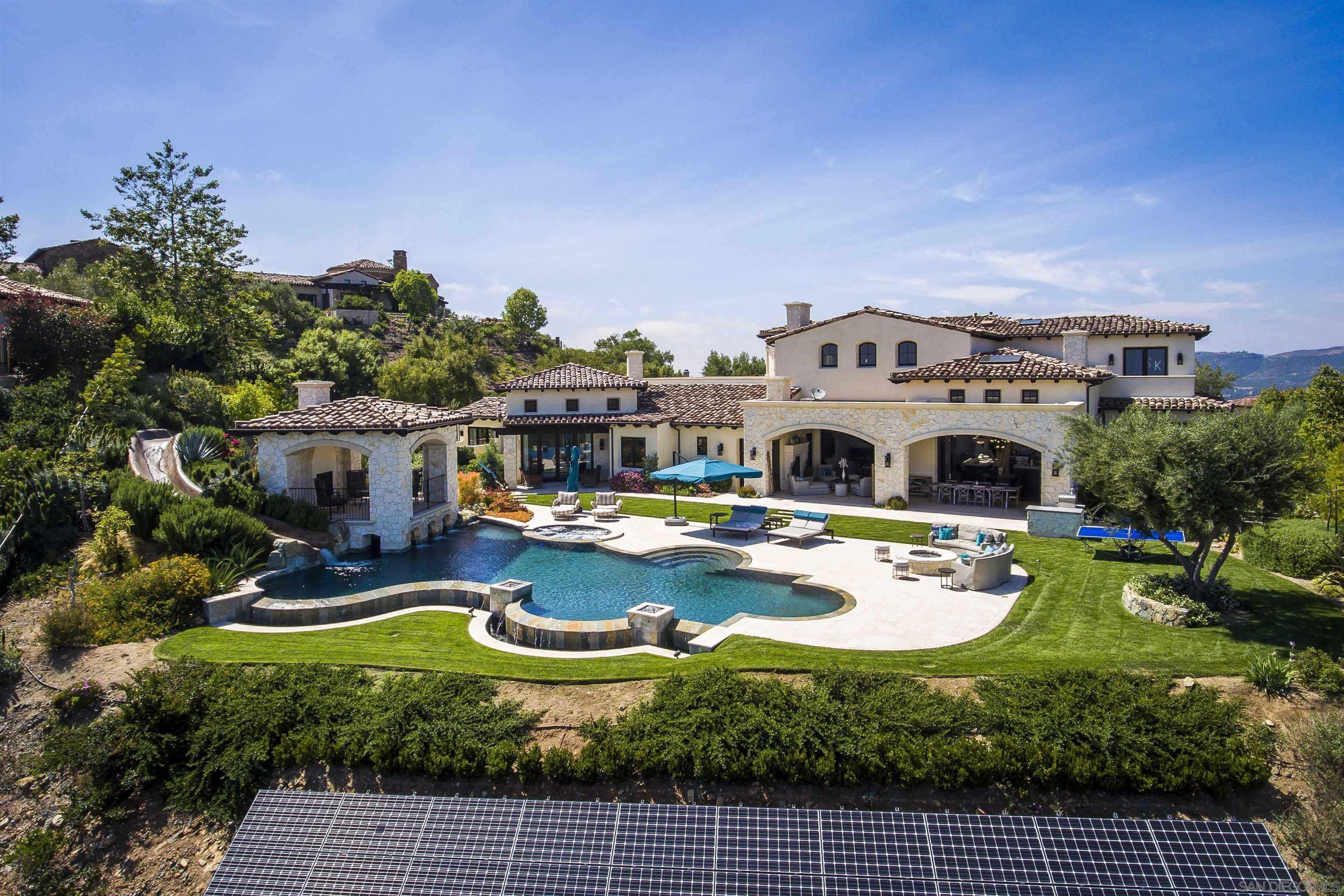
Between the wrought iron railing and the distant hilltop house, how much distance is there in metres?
61.0

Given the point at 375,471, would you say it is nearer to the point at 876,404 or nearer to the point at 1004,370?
the point at 876,404

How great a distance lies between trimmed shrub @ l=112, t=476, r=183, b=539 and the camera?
701 inches

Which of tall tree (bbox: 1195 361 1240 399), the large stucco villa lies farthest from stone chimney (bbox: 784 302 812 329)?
tall tree (bbox: 1195 361 1240 399)

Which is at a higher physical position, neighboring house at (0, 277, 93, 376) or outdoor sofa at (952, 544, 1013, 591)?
neighboring house at (0, 277, 93, 376)

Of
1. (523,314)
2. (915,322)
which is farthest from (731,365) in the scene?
(915,322)

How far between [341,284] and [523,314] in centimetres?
2131

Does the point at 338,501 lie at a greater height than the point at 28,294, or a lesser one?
lesser

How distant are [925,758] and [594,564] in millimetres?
12878

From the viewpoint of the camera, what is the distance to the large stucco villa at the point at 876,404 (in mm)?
26906

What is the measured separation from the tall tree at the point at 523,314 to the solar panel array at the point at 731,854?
80.6m

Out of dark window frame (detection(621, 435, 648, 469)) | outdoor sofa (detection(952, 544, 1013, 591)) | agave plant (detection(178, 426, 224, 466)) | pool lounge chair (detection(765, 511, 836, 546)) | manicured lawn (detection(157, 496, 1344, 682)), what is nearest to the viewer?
manicured lawn (detection(157, 496, 1344, 682))

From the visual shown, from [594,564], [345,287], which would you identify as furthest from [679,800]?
[345,287]

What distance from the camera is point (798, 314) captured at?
35.8 metres

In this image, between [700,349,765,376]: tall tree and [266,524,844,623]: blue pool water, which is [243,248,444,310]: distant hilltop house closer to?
[700,349,765,376]: tall tree
